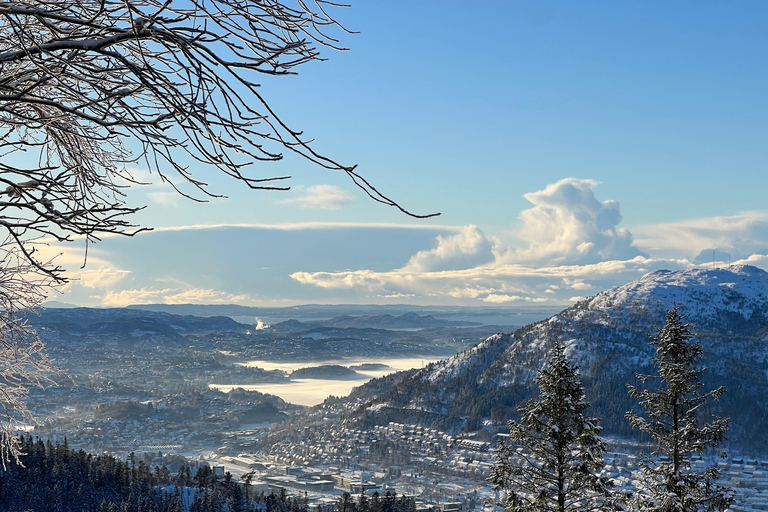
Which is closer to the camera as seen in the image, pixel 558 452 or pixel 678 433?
pixel 678 433

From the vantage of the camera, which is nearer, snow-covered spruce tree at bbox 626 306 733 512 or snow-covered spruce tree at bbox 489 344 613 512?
snow-covered spruce tree at bbox 626 306 733 512

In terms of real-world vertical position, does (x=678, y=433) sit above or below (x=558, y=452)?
above

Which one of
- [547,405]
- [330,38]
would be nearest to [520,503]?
[547,405]

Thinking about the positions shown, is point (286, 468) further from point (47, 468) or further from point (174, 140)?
point (174, 140)

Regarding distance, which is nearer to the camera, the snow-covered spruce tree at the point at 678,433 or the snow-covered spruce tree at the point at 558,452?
the snow-covered spruce tree at the point at 678,433
